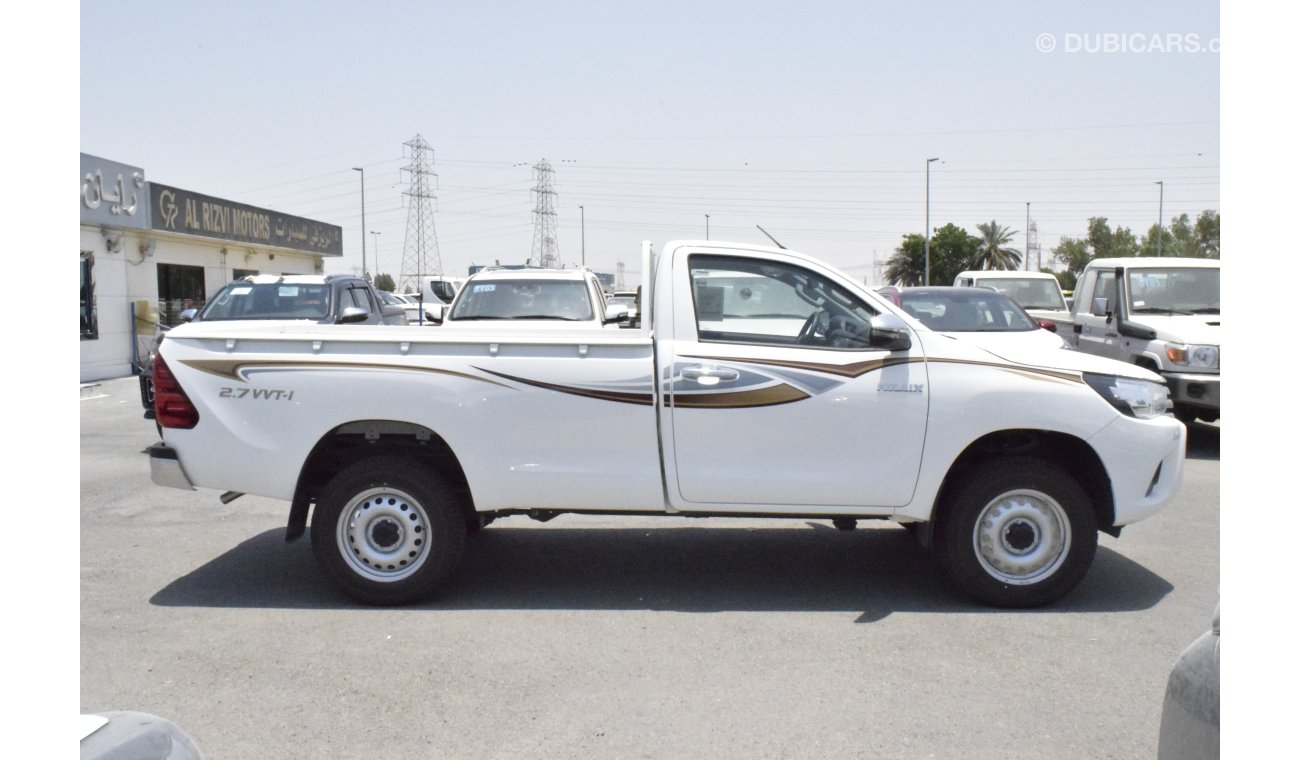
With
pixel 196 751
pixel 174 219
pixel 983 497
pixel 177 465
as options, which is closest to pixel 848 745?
pixel 983 497

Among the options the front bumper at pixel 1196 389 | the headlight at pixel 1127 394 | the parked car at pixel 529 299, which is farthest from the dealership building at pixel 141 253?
the headlight at pixel 1127 394

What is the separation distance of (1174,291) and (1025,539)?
316 inches

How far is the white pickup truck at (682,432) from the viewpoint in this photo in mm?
5688

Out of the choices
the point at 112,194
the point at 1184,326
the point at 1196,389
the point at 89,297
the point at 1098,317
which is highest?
the point at 112,194

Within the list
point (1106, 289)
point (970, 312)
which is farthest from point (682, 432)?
point (1106, 289)

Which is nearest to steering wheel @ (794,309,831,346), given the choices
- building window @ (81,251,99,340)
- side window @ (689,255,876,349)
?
side window @ (689,255,876,349)

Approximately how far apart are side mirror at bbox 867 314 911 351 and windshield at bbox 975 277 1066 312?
14840mm

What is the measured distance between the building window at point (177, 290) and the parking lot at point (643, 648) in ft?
65.1

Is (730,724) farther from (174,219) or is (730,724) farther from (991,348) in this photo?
(174,219)

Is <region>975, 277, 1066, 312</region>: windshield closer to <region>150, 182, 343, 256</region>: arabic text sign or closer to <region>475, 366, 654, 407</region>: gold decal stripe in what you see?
<region>475, 366, 654, 407</region>: gold decal stripe

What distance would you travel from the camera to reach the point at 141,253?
79.8 ft

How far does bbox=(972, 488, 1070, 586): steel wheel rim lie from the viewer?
575cm

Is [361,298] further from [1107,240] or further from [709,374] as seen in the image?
[1107,240]

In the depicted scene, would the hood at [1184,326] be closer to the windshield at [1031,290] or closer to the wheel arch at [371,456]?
the windshield at [1031,290]
